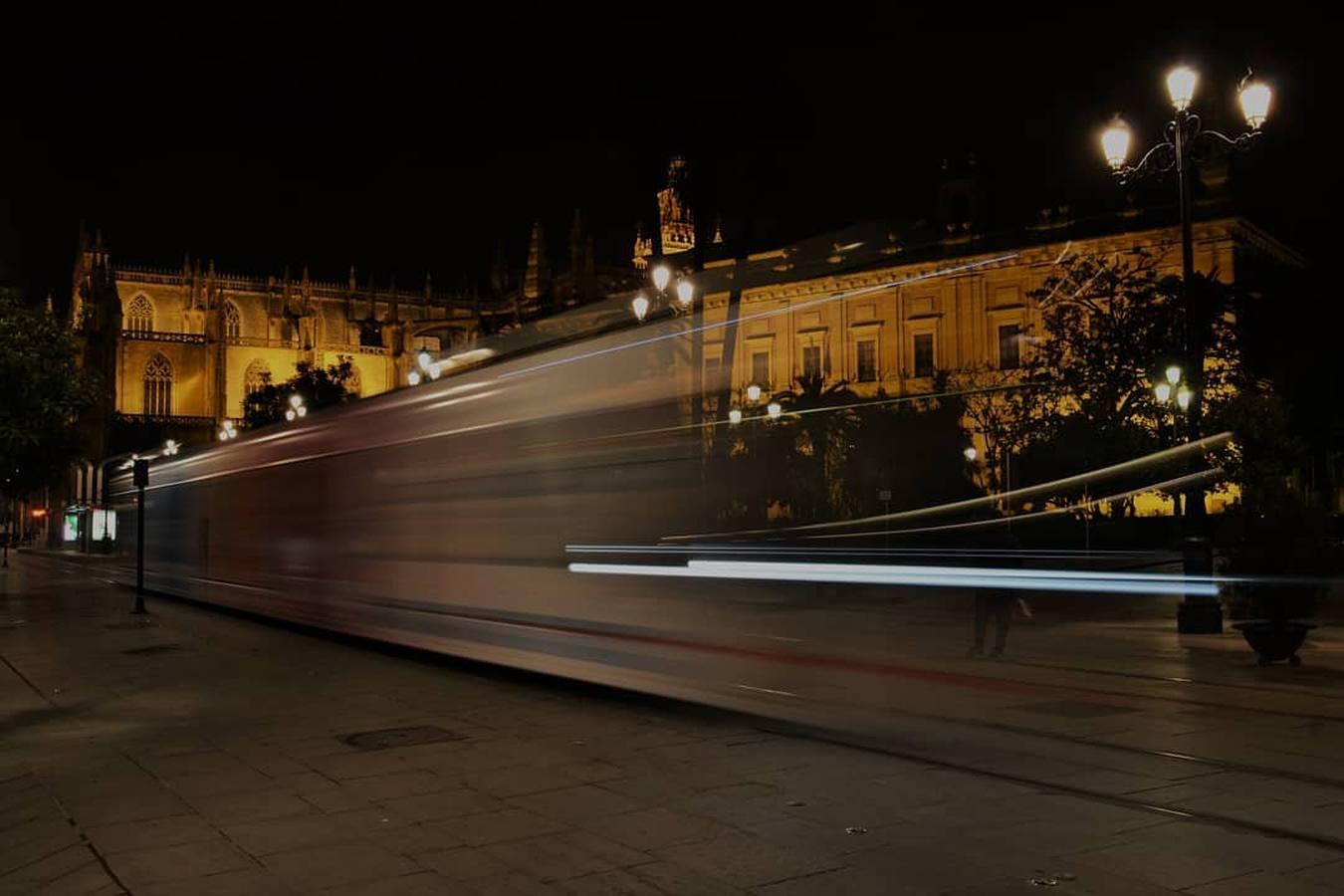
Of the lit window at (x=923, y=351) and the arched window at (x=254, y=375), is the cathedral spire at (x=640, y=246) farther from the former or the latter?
the lit window at (x=923, y=351)

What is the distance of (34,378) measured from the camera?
24.8 metres

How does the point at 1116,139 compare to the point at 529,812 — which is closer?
the point at 529,812

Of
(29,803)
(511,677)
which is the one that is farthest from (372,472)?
(29,803)

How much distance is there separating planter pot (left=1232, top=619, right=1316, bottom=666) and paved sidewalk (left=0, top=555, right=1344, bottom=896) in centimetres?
680

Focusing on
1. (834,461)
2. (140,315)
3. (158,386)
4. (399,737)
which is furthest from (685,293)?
(140,315)

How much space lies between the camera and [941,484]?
22.3 meters

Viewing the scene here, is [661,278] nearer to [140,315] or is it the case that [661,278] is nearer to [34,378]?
[34,378]

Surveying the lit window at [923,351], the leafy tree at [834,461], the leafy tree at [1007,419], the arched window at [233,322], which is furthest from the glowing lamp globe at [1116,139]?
the arched window at [233,322]

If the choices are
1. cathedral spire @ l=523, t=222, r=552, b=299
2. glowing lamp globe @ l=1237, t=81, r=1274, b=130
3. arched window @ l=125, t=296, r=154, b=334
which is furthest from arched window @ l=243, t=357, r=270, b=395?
glowing lamp globe @ l=1237, t=81, r=1274, b=130

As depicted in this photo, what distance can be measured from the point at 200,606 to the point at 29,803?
1927 centimetres

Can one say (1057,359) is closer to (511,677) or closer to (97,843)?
(511,677)

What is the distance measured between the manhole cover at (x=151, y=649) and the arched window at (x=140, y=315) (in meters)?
86.0

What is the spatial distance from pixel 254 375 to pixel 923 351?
189ft

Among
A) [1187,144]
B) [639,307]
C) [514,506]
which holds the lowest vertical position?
[514,506]
